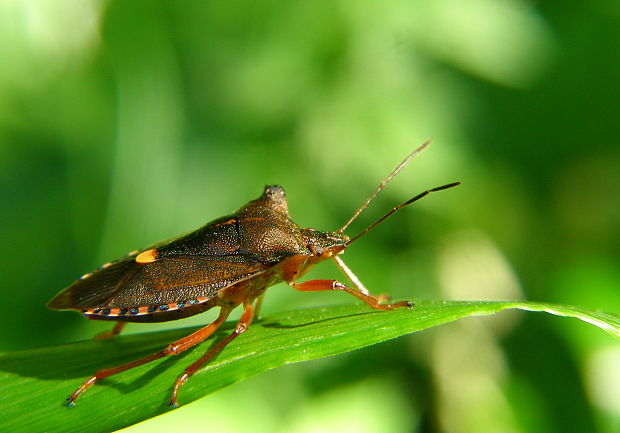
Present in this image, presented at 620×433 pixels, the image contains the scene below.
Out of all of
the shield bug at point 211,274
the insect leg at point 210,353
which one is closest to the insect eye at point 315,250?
the shield bug at point 211,274

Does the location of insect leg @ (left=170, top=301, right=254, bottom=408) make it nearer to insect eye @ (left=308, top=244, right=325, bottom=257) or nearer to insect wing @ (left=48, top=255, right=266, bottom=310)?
insect wing @ (left=48, top=255, right=266, bottom=310)

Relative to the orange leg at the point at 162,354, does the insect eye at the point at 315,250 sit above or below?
above

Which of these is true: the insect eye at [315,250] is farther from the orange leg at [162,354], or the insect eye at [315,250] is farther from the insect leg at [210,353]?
the orange leg at [162,354]

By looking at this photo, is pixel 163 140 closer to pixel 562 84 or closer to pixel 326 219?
pixel 326 219

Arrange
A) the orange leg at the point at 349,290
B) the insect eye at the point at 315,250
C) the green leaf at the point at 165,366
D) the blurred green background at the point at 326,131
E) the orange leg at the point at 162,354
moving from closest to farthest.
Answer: the green leaf at the point at 165,366 → the orange leg at the point at 162,354 → the orange leg at the point at 349,290 → the insect eye at the point at 315,250 → the blurred green background at the point at 326,131

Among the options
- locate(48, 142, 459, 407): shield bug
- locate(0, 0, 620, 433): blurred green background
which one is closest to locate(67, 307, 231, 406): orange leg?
locate(48, 142, 459, 407): shield bug

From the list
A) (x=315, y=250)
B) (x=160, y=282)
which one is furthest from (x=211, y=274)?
(x=315, y=250)

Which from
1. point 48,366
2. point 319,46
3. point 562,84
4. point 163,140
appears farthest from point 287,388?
point 562,84
